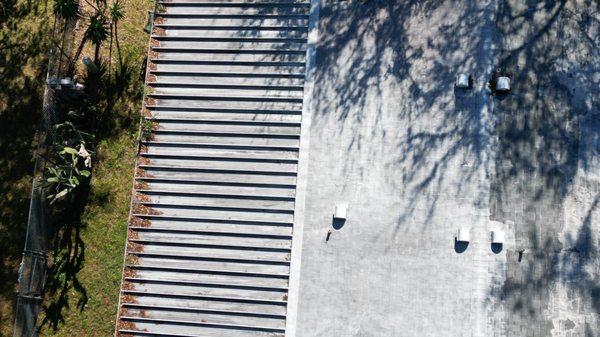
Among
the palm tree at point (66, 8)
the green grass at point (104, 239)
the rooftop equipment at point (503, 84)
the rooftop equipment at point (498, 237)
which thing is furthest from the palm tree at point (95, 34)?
the rooftop equipment at point (498, 237)

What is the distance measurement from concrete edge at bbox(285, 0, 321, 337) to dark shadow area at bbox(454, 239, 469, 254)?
17.8 ft

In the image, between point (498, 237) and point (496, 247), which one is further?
point (496, 247)

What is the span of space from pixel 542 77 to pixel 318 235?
10026mm

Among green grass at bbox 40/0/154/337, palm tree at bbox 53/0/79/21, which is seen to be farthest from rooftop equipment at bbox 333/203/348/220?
palm tree at bbox 53/0/79/21

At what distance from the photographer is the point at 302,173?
18281mm

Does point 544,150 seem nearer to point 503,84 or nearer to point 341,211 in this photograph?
point 503,84

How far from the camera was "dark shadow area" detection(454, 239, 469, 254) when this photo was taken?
1723 centimetres

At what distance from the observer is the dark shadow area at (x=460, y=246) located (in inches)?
679

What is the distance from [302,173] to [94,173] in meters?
8.34

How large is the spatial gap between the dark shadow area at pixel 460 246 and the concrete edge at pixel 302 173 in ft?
17.8

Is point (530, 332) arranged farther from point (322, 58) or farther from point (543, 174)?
point (322, 58)

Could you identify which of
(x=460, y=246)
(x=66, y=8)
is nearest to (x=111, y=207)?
(x=66, y=8)

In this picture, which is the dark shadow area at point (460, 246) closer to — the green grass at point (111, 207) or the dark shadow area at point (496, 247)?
the dark shadow area at point (496, 247)

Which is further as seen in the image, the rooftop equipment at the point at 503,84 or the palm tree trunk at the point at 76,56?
the palm tree trunk at the point at 76,56
